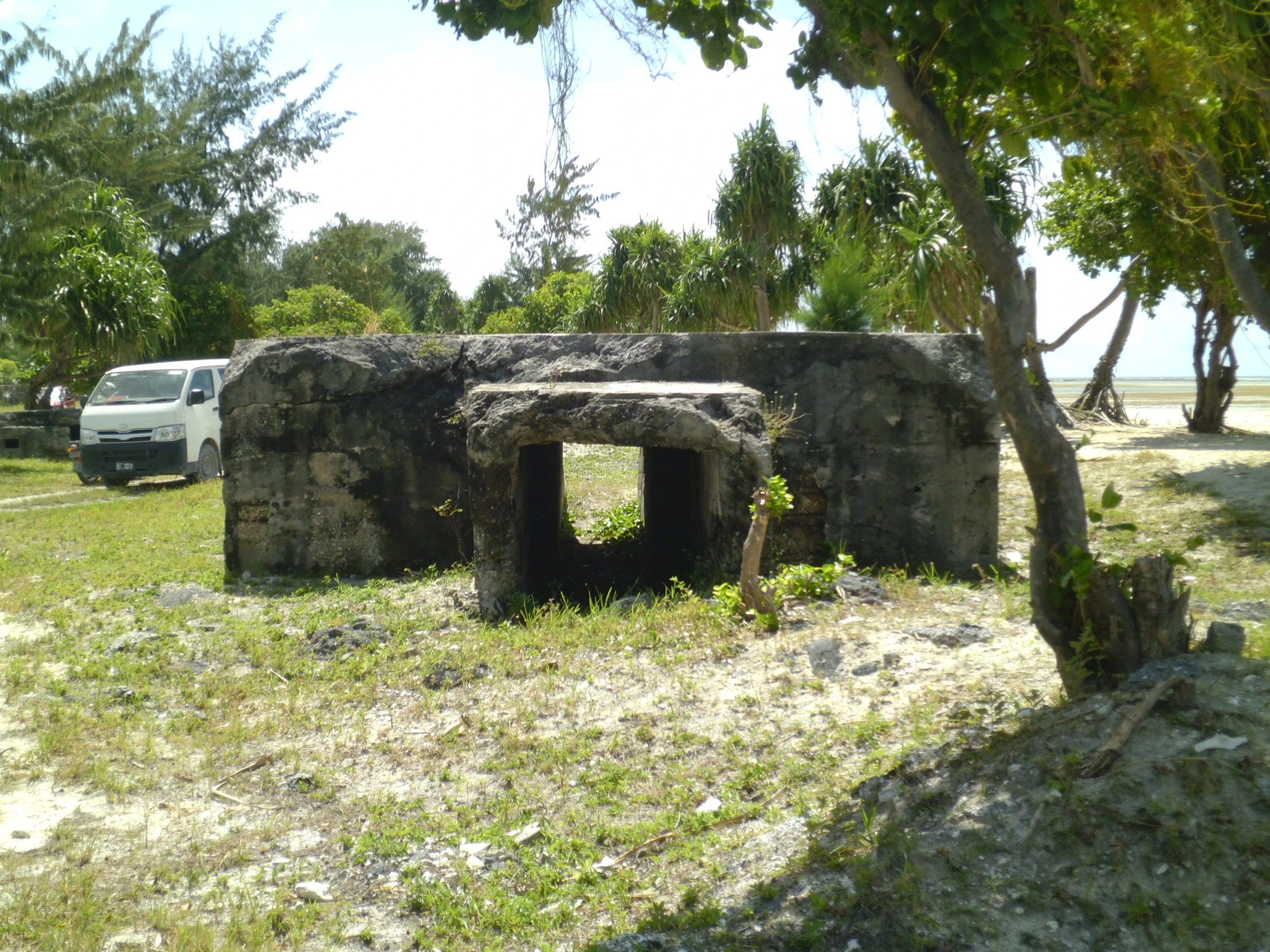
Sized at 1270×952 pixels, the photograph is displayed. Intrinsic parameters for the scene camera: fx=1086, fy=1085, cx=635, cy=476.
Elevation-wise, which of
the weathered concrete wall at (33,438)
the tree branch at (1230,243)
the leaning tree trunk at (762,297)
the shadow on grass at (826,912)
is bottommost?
the shadow on grass at (826,912)

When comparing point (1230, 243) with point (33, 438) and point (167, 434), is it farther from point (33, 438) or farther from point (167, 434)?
point (33, 438)

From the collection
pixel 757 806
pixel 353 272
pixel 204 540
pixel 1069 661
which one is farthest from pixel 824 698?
pixel 353 272

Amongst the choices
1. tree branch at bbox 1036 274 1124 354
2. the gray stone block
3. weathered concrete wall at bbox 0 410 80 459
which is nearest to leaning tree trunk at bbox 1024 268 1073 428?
tree branch at bbox 1036 274 1124 354

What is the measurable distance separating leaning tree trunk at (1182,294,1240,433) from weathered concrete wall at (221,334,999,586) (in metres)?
11.4

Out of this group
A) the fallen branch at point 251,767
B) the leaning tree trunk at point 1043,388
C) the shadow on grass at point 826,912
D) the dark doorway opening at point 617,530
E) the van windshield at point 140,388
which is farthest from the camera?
the van windshield at point 140,388

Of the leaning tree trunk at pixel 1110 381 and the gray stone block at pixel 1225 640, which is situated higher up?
the leaning tree trunk at pixel 1110 381

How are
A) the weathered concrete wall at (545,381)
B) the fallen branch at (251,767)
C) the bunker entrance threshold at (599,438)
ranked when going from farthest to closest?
the weathered concrete wall at (545,381) → the bunker entrance threshold at (599,438) → the fallen branch at (251,767)

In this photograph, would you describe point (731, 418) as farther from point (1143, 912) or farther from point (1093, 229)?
point (1093, 229)

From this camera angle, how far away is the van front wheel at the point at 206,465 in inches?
656

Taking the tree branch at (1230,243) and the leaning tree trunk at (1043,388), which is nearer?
the tree branch at (1230,243)

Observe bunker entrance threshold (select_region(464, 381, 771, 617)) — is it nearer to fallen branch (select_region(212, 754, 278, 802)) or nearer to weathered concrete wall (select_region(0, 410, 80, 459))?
fallen branch (select_region(212, 754, 278, 802))

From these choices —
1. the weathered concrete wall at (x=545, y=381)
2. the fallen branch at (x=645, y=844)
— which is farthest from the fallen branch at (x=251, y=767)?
the weathered concrete wall at (x=545, y=381)

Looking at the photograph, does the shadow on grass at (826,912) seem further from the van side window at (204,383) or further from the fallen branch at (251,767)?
the van side window at (204,383)

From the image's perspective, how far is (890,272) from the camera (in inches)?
775
